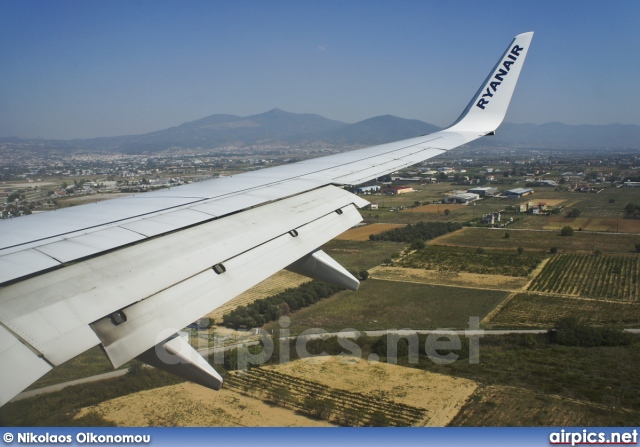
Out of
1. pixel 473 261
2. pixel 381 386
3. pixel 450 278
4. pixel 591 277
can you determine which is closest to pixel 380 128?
pixel 473 261

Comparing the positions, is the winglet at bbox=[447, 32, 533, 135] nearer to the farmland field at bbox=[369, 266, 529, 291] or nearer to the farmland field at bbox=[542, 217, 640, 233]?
the farmland field at bbox=[369, 266, 529, 291]

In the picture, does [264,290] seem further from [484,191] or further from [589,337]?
[484,191]

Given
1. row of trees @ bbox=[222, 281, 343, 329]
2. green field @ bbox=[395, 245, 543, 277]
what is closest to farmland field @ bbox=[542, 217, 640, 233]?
green field @ bbox=[395, 245, 543, 277]

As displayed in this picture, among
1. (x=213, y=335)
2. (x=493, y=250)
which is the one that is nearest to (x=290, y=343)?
(x=213, y=335)

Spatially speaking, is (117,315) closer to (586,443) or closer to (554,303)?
(586,443)

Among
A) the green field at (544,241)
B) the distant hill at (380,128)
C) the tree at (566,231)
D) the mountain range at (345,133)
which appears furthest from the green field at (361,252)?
the distant hill at (380,128)

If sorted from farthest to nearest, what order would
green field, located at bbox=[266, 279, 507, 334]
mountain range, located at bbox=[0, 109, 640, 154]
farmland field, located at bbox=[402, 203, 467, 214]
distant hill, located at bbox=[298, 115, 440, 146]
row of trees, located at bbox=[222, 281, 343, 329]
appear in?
distant hill, located at bbox=[298, 115, 440, 146], mountain range, located at bbox=[0, 109, 640, 154], farmland field, located at bbox=[402, 203, 467, 214], green field, located at bbox=[266, 279, 507, 334], row of trees, located at bbox=[222, 281, 343, 329]
